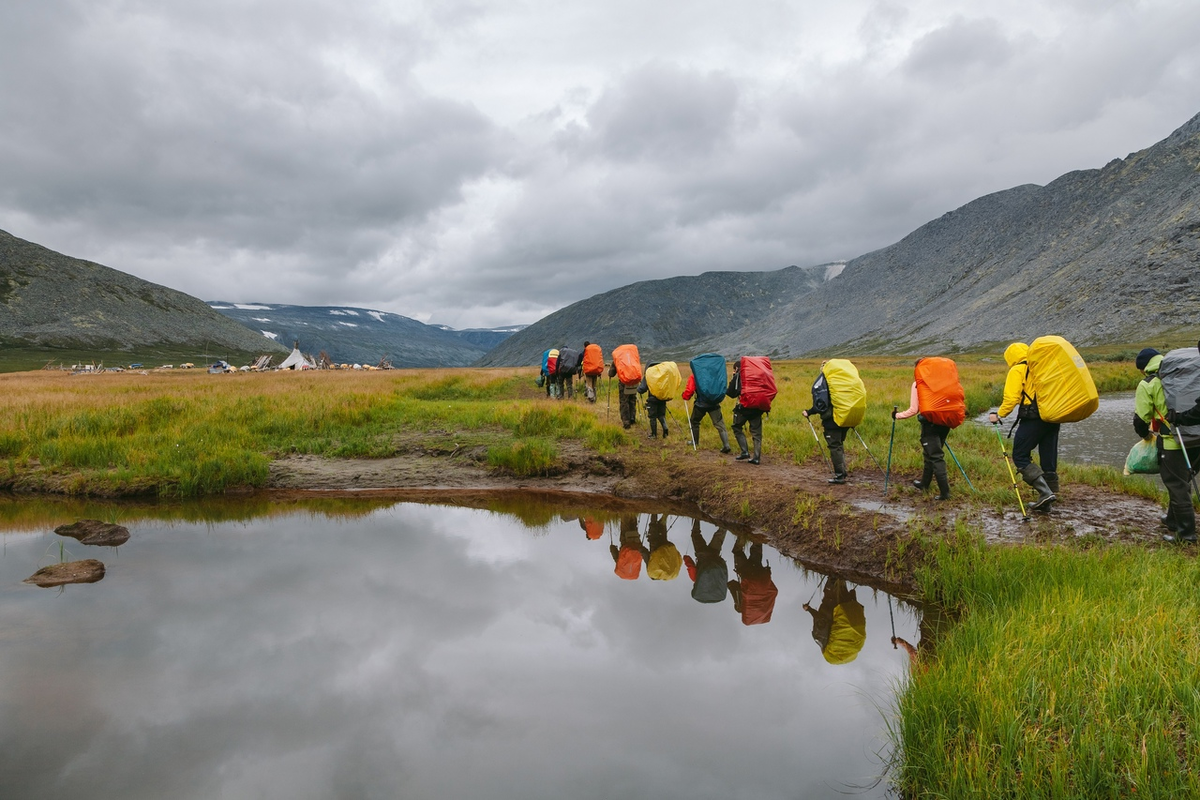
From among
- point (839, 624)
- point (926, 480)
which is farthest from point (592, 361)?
point (839, 624)

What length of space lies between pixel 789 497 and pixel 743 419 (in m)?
2.77

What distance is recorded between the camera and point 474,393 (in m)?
25.9

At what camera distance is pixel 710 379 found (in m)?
12.8

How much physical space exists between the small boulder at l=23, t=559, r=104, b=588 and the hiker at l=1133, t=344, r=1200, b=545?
1278 cm

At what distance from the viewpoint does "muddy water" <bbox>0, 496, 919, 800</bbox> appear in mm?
4289

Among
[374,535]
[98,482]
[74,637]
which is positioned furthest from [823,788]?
[98,482]

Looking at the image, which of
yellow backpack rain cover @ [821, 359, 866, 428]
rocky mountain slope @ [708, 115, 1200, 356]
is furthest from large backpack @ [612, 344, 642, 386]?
rocky mountain slope @ [708, 115, 1200, 356]

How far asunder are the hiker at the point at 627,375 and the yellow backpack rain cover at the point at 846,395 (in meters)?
6.27

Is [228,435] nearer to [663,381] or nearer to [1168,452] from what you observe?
[663,381]

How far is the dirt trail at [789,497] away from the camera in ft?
25.5

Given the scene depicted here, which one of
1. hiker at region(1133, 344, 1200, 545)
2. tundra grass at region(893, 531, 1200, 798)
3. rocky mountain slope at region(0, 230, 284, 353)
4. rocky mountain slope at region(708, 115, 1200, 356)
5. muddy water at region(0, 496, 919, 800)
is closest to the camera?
tundra grass at region(893, 531, 1200, 798)

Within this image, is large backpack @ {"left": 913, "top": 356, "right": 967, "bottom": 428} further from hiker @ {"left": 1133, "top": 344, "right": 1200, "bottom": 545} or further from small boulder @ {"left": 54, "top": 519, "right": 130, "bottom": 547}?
small boulder @ {"left": 54, "top": 519, "right": 130, "bottom": 547}

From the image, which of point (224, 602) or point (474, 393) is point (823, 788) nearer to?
point (224, 602)

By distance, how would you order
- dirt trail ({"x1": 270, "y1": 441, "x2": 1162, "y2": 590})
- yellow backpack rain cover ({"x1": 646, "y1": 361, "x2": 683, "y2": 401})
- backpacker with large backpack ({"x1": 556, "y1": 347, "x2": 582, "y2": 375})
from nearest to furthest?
dirt trail ({"x1": 270, "y1": 441, "x2": 1162, "y2": 590})
yellow backpack rain cover ({"x1": 646, "y1": 361, "x2": 683, "y2": 401})
backpacker with large backpack ({"x1": 556, "y1": 347, "x2": 582, "y2": 375})
